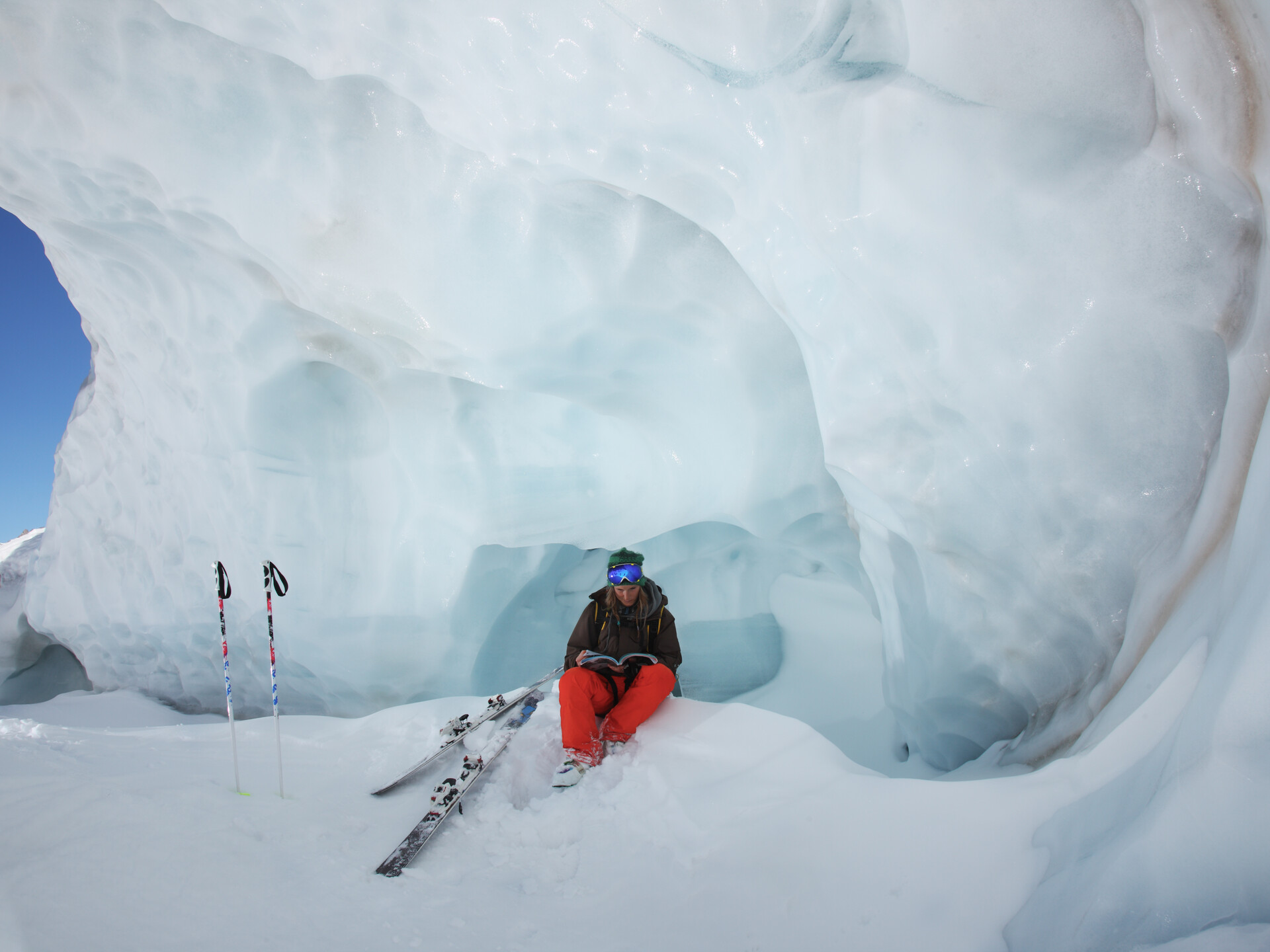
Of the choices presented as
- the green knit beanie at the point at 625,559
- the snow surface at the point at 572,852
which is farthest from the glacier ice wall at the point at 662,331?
the green knit beanie at the point at 625,559

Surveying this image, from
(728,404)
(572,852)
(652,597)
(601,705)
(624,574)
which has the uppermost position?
(728,404)

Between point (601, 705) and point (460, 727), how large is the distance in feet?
2.50

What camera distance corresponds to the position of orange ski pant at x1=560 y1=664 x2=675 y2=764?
2742mm

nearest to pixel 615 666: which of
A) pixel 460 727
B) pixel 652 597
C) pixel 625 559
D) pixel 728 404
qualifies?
pixel 652 597

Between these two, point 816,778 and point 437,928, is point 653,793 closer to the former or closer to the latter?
point 816,778

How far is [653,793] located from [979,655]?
4.83ft

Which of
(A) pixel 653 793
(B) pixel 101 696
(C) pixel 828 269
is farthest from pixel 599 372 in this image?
(B) pixel 101 696

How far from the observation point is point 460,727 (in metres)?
3.23

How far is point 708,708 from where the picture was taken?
303cm

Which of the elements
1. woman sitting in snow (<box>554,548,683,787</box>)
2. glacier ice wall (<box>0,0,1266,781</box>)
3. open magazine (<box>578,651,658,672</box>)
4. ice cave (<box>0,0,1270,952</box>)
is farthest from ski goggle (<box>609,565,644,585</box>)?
glacier ice wall (<box>0,0,1266,781</box>)

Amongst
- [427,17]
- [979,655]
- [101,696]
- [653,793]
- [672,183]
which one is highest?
[427,17]

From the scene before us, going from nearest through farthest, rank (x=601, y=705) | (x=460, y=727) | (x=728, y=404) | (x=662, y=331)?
(x=601, y=705), (x=460, y=727), (x=662, y=331), (x=728, y=404)

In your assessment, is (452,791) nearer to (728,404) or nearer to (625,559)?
(625,559)

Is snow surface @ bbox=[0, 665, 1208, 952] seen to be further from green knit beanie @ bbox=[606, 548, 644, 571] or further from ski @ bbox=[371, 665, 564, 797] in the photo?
green knit beanie @ bbox=[606, 548, 644, 571]
